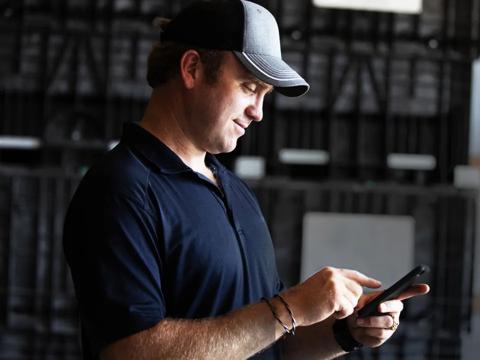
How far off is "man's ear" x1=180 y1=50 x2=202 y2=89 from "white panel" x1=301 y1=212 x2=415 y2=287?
6.09 m

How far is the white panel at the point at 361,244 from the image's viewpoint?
7984 mm

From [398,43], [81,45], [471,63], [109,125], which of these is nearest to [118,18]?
[81,45]

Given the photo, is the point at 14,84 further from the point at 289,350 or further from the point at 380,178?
the point at 289,350

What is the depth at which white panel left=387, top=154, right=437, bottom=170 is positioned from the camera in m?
8.56

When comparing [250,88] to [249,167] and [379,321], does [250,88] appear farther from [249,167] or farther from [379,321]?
[249,167]

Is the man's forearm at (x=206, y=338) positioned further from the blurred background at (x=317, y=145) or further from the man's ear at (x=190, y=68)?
the blurred background at (x=317, y=145)

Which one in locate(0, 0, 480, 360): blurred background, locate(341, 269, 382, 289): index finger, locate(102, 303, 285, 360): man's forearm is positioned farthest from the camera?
locate(0, 0, 480, 360): blurred background

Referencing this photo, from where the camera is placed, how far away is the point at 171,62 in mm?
2059

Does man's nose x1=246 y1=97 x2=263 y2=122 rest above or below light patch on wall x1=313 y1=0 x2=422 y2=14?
below

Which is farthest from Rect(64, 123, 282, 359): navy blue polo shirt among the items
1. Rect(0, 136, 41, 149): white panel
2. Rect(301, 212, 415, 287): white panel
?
Rect(0, 136, 41, 149): white panel

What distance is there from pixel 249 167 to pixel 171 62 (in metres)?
6.21

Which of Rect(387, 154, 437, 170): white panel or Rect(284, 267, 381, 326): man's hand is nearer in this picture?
Rect(284, 267, 381, 326): man's hand

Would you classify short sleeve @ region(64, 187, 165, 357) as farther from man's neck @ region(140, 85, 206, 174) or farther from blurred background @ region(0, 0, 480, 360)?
blurred background @ region(0, 0, 480, 360)

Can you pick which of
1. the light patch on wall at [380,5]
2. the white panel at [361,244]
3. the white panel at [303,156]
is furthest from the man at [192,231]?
the light patch on wall at [380,5]
